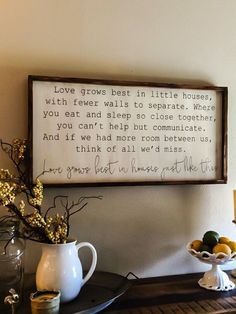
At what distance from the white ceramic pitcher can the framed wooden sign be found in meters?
0.27

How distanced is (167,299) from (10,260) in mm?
528

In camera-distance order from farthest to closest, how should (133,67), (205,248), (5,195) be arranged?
(133,67) → (205,248) → (5,195)

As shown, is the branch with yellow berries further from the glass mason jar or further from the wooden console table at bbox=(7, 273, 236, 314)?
the wooden console table at bbox=(7, 273, 236, 314)

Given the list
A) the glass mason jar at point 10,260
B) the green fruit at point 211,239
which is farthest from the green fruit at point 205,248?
the glass mason jar at point 10,260

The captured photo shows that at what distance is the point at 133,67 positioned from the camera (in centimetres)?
147

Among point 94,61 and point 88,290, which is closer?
point 88,290

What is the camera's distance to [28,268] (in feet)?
4.51

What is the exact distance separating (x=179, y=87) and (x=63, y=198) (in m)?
0.61

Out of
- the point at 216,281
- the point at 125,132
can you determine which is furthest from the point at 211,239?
the point at 125,132

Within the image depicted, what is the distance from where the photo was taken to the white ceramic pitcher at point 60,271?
3.77ft

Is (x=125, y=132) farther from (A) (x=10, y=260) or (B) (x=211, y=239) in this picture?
(A) (x=10, y=260)

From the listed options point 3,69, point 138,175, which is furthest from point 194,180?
point 3,69

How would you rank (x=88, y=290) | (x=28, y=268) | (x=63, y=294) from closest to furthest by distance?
(x=63, y=294) → (x=88, y=290) → (x=28, y=268)

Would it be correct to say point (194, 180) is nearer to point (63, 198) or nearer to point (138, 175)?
point (138, 175)
